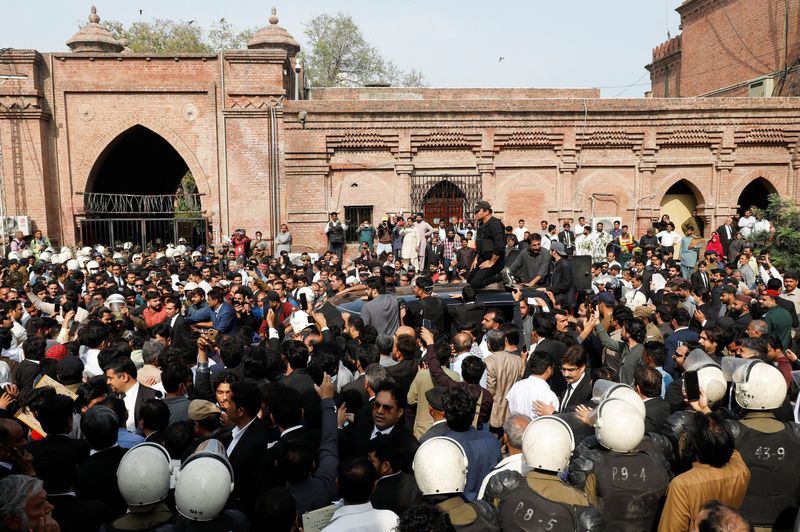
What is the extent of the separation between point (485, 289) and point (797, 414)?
4609 mm

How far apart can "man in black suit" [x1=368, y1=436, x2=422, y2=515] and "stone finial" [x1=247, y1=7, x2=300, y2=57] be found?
70.0ft

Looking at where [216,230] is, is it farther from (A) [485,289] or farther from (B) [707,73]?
(B) [707,73]

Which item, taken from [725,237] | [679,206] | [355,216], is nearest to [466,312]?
[725,237]

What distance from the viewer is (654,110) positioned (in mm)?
20531

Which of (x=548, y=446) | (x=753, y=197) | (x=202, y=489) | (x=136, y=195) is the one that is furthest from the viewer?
(x=753, y=197)

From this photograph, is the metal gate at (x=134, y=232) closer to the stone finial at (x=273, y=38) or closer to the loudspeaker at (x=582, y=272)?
the stone finial at (x=273, y=38)

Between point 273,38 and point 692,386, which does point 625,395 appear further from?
point 273,38

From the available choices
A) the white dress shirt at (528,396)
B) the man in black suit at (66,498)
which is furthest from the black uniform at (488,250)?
the man in black suit at (66,498)

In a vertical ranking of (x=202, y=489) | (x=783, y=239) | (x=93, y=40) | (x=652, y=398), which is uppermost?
(x=93, y=40)

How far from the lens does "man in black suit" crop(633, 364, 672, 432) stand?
15.1 feet

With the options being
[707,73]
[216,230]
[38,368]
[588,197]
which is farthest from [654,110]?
[38,368]

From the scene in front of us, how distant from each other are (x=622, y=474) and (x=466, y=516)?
0.98 meters

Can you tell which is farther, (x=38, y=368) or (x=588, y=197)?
(x=588, y=197)

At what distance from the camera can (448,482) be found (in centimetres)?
315
